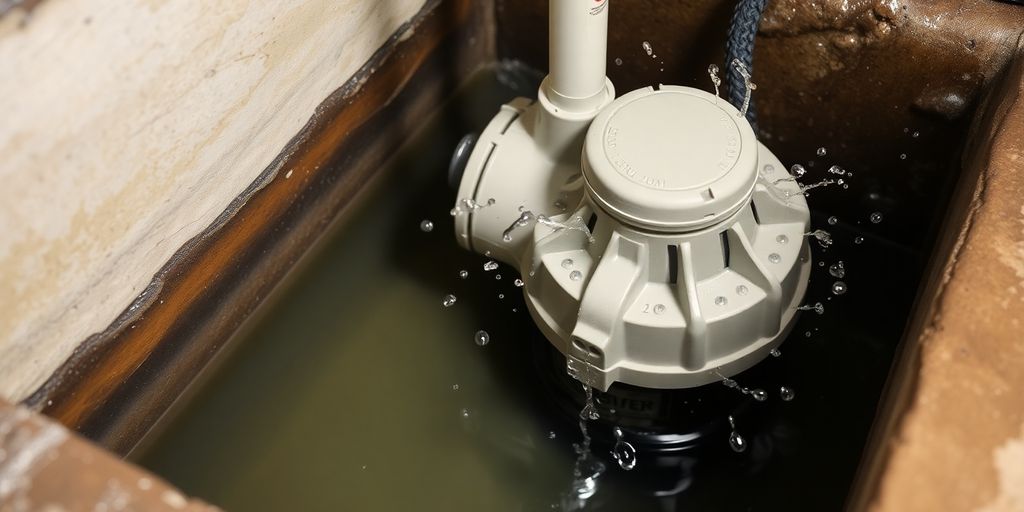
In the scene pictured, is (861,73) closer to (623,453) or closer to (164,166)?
(623,453)

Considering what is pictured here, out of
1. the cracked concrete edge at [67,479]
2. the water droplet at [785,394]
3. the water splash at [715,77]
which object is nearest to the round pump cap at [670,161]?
the water splash at [715,77]

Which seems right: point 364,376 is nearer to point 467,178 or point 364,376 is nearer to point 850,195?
point 467,178

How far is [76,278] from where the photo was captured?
104cm

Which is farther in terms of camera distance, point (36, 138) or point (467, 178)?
point (467, 178)

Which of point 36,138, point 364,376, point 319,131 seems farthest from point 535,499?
point 36,138

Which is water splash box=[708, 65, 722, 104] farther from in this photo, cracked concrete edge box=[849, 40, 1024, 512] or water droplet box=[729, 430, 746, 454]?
water droplet box=[729, 430, 746, 454]

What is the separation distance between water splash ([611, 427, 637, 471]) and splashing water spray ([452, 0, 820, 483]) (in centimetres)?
15

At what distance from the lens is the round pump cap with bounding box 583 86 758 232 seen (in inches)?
39.5

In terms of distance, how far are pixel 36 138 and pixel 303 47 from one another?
430 millimetres

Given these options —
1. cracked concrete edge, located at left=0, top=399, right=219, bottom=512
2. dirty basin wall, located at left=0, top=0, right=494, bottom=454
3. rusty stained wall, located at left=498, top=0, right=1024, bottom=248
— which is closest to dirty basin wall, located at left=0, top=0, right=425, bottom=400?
dirty basin wall, located at left=0, top=0, right=494, bottom=454

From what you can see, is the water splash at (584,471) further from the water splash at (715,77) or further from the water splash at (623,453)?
the water splash at (715,77)

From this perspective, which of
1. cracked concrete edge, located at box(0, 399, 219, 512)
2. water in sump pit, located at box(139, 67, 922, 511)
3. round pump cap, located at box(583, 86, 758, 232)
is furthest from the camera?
water in sump pit, located at box(139, 67, 922, 511)

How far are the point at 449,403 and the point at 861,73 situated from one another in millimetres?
789

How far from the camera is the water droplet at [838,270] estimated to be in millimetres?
1473
